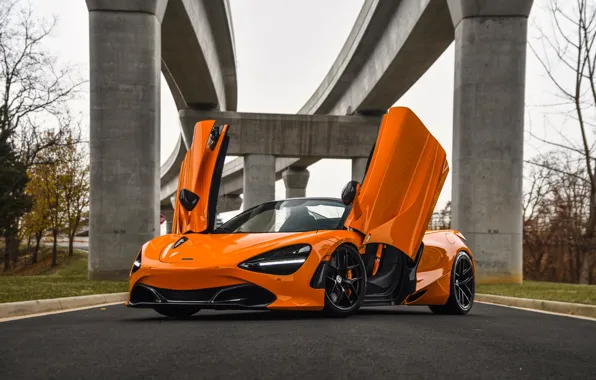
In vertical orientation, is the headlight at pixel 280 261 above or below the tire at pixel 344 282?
above

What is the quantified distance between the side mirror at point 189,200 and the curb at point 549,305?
504 centimetres

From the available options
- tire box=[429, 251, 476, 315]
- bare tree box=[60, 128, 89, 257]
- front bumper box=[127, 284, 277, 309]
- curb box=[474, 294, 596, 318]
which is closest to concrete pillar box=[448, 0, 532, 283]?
curb box=[474, 294, 596, 318]

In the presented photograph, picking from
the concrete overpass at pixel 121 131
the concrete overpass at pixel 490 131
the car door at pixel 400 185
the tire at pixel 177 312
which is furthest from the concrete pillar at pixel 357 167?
the tire at pixel 177 312

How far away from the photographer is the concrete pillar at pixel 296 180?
5531 centimetres

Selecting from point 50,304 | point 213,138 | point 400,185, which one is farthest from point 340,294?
point 50,304

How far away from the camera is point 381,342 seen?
203 inches

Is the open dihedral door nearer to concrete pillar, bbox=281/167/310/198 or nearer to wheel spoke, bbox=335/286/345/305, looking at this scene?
wheel spoke, bbox=335/286/345/305

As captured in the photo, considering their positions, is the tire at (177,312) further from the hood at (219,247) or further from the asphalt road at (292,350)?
the hood at (219,247)

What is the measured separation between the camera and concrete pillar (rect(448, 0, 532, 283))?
717 inches

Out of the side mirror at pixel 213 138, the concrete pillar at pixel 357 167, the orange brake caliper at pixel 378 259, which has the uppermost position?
the concrete pillar at pixel 357 167

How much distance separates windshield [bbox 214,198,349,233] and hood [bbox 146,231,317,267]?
1.50ft

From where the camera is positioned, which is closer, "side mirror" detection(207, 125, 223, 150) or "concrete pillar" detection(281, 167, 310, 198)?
"side mirror" detection(207, 125, 223, 150)

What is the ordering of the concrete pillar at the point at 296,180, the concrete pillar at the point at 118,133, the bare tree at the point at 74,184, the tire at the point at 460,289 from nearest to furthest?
the tire at the point at 460,289
the concrete pillar at the point at 118,133
the bare tree at the point at 74,184
the concrete pillar at the point at 296,180

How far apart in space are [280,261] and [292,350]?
1832mm
